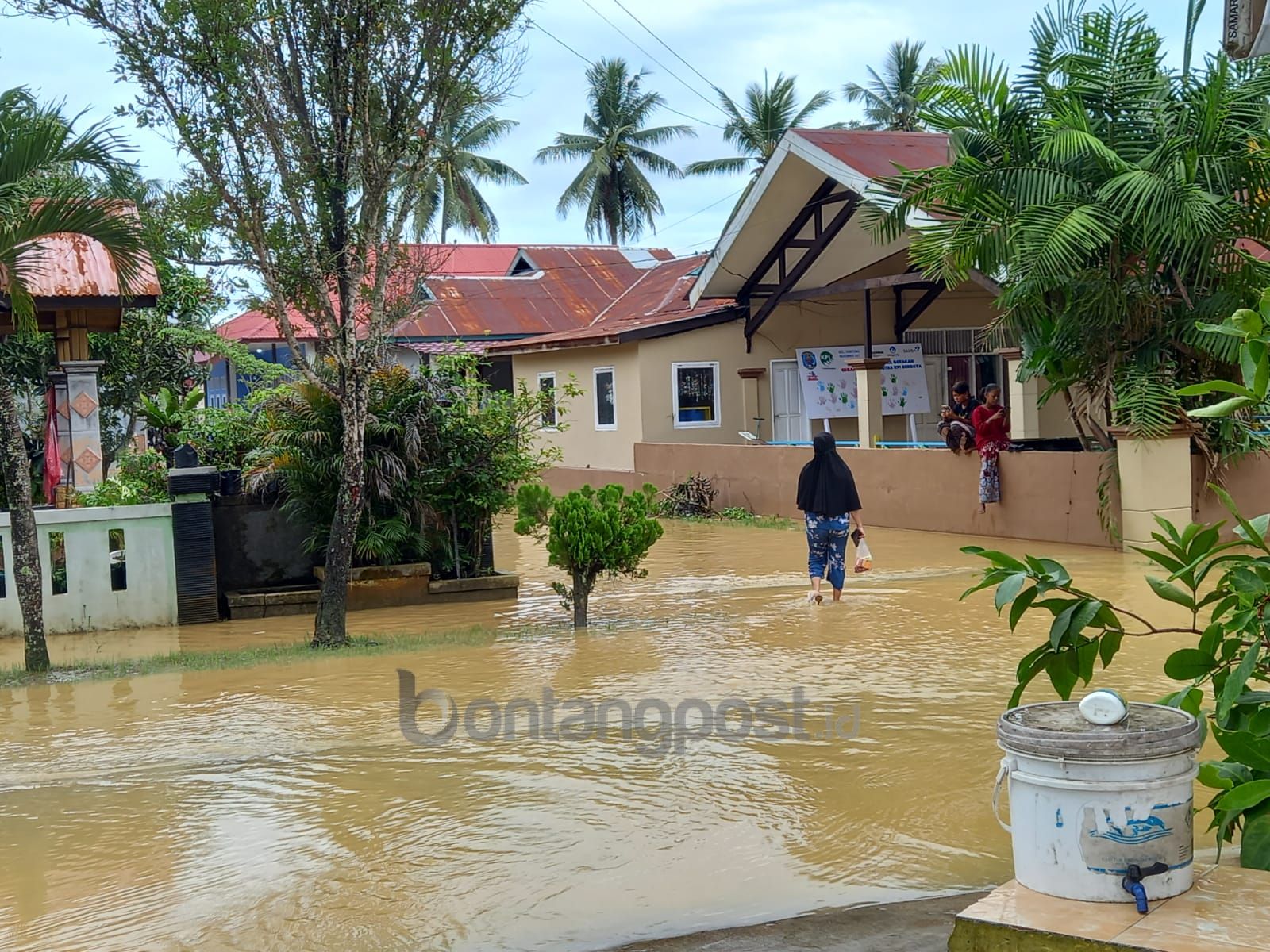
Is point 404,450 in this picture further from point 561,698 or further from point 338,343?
point 561,698

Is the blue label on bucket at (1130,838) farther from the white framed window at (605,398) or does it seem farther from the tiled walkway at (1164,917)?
the white framed window at (605,398)

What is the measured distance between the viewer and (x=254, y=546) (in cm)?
1291

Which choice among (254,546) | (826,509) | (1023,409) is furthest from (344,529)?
(1023,409)

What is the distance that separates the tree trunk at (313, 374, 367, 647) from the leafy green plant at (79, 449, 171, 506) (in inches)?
108

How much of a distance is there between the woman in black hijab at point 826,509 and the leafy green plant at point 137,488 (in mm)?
6020

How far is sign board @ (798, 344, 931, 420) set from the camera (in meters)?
24.0

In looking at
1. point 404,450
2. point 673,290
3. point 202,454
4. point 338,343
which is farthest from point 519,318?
point 338,343

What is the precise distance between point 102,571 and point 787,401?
14.9m

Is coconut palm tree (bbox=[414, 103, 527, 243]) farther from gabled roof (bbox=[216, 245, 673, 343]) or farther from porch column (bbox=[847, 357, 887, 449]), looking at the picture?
porch column (bbox=[847, 357, 887, 449])

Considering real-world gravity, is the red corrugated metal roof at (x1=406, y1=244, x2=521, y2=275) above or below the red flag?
above

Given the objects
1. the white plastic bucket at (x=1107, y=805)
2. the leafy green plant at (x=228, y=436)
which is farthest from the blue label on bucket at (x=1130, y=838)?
the leafy green plant at (x=228, y=436)

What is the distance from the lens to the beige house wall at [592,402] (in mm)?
24062

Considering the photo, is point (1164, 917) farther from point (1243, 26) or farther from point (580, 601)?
point (580, 601)

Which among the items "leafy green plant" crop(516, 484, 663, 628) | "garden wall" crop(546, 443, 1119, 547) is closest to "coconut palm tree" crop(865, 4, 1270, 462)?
"garden wall" crop(546, 443, 1119, 547)
